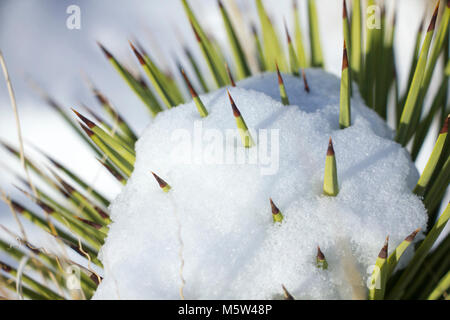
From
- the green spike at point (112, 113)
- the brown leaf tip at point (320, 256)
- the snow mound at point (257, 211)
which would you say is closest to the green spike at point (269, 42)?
the snow mound at point (257, 211)

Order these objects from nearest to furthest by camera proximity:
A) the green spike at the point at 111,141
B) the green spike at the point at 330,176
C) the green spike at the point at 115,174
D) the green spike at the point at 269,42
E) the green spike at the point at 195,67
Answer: the green spike at the point at 330,176
the green spike at the point at 111,141
the green spike at the point at 115,174
the green spike at the point at 269,42
the green spike at the point at 195,67

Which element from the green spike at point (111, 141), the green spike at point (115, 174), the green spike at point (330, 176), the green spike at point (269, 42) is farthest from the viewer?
the green spike at point (269, 42)

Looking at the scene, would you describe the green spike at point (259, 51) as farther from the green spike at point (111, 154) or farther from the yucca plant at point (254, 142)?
the green spike at point (111, 154)

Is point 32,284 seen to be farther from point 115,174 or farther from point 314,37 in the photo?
point 314,37

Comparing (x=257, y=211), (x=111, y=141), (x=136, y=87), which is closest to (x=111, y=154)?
(x=111, y=141)
